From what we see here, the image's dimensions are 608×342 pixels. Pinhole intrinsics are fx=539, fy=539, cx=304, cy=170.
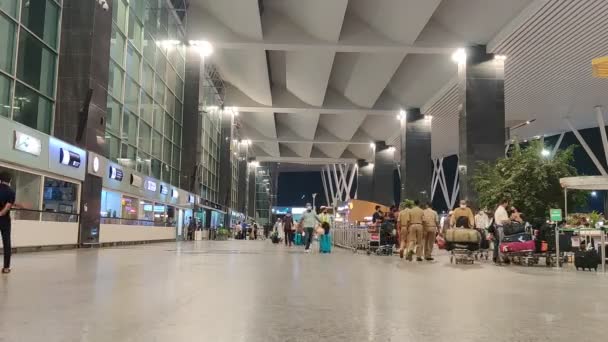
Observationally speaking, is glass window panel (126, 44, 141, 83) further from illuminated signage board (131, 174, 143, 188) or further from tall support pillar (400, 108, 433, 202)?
tall support pillar (400, 108, 433, 202)

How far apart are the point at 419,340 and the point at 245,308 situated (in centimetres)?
174

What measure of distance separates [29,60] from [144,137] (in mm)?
10025

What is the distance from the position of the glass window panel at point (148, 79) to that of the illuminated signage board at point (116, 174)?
18.5ft

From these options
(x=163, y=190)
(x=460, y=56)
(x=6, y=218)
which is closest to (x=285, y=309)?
(x=6, y=218)

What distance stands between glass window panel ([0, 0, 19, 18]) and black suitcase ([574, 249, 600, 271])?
48.9 ft

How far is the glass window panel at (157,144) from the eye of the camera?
26.4 metres

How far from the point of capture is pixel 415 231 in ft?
44.1

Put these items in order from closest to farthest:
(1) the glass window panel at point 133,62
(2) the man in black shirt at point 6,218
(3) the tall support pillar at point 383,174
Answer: (2) the man in black shirt at point 6,218 → (1) the glass window panel at point 133,62 → (3) the tall support pillar at point 383,174

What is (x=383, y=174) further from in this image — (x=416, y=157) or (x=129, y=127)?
(x=129, y=127)

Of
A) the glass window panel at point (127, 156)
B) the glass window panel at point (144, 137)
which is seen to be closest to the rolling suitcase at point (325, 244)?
the glass window panel at point (127, 156)

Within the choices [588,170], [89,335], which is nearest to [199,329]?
[89,335]

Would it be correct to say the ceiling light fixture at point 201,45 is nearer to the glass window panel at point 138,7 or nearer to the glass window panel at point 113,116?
the glass window panel at point 138,7

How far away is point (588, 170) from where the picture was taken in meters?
38.7

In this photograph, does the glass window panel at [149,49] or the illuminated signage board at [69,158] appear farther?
the glass window panel at [149,49]
